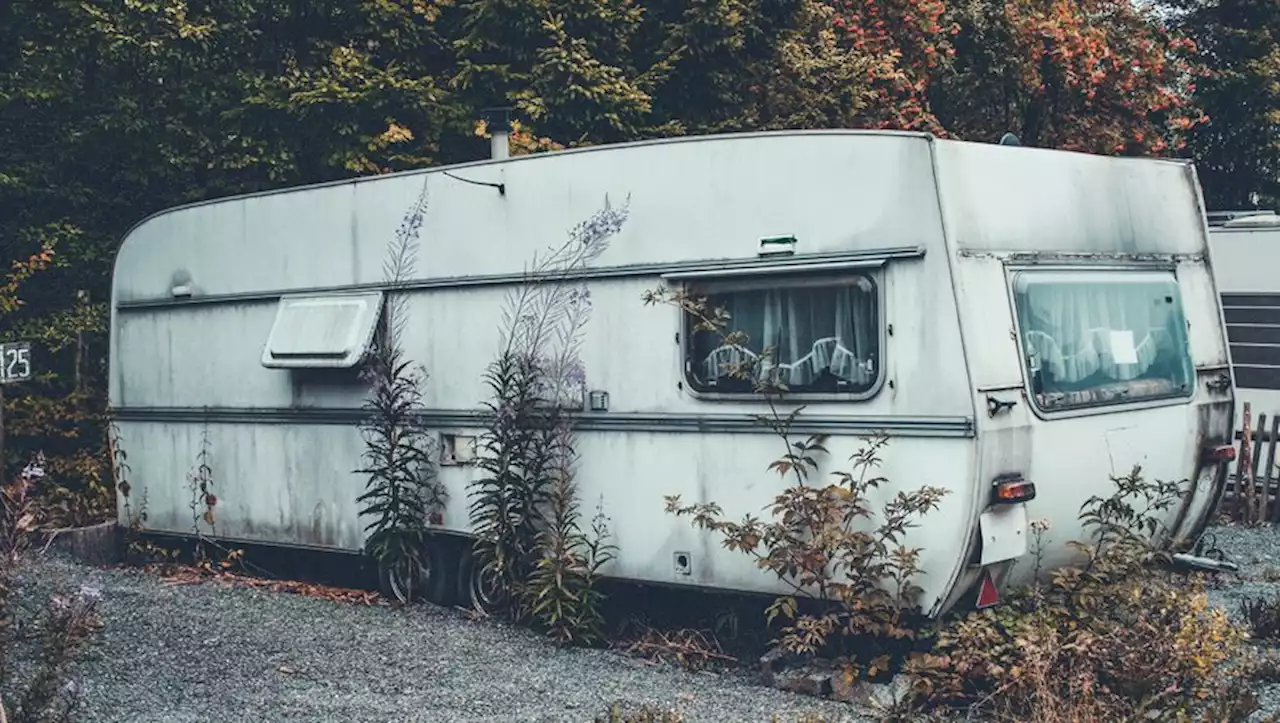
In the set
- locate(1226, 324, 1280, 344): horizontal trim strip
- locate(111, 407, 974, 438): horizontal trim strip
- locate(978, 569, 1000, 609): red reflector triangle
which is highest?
locate(1226, 324, 1280, 344): horizontal trim strip

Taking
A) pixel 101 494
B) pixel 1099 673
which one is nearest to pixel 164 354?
pixel 101 494

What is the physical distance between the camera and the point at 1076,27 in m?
21.2

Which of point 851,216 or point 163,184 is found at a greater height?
point 163,184

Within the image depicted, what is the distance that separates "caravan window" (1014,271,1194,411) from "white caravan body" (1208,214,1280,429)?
18.5ft

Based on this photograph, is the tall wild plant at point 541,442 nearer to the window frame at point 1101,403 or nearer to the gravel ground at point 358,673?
the gravel ground at point 358,673

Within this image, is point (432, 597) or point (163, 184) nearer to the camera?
point (432, 597)

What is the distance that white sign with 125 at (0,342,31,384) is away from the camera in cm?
995

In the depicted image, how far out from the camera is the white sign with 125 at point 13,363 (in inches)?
392

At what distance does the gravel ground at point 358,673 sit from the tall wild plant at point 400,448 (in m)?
0.37

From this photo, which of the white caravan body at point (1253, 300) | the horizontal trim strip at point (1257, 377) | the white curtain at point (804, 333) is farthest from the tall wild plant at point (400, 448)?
the horizontal trim strip at point (1257, 377)

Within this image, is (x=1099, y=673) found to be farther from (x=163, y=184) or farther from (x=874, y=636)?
(x=163, y=184)

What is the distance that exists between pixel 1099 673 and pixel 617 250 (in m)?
3.58

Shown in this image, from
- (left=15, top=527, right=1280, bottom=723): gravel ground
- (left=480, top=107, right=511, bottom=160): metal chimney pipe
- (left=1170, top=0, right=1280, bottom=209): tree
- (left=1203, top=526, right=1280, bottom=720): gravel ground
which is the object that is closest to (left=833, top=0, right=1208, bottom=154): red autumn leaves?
(left=1170, top=0, right=1280, bottom=209): tree

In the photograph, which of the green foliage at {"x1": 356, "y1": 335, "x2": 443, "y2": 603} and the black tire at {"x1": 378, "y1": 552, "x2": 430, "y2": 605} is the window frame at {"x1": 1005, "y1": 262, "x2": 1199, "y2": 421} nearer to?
the green foliage at {"x1": 356, "y1": 335, "x2": 443, "y2": 603}
